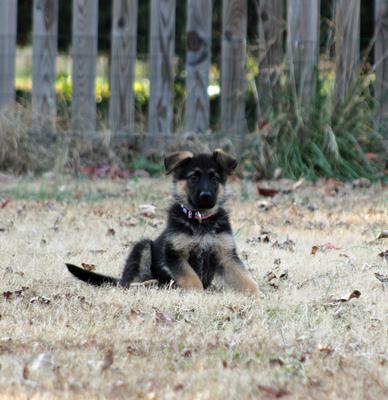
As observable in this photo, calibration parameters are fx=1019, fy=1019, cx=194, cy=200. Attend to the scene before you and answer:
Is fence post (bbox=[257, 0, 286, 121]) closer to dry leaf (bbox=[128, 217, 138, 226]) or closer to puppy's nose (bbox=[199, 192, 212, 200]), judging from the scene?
dry leaf (bbox=[128, 217, 138, 226])

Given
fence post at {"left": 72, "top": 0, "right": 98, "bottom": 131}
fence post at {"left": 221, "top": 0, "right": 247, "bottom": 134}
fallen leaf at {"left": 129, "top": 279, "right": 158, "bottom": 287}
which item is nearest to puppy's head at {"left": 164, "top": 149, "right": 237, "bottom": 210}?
fallen leaf at {"left": 129, "top": 279, "right": 158, "bottom": 287}

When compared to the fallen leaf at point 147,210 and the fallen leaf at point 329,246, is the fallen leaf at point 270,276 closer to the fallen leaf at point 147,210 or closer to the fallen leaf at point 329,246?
the fallen leaf at point 329,246

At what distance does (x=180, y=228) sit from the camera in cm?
606

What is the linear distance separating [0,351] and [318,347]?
4.48 feet

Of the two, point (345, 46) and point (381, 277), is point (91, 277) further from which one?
point (345, 46)

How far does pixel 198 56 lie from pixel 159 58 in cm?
42

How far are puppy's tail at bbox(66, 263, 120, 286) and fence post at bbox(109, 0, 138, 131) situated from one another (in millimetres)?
4875

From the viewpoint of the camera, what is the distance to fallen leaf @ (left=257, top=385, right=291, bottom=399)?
3.73 m

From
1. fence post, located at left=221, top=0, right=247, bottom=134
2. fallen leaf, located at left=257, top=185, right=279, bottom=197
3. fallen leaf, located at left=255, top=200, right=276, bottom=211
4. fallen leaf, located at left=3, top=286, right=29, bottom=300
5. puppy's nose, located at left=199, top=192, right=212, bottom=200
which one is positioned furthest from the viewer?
fence post, located at left=221, top=0, right=247, bottom=134

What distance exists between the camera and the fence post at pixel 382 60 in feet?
35.0

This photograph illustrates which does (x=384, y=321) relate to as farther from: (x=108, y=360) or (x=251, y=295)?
(x=108, y=360)

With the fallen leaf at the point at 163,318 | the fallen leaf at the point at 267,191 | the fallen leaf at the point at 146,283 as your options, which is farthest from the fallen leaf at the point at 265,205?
the fallen leaf at the point at 163,318

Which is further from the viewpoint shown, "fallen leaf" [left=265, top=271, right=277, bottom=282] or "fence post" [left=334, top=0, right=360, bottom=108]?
"fence post" [left=334, top=0, right=360, bottom=108]

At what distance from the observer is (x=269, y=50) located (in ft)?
35.0
